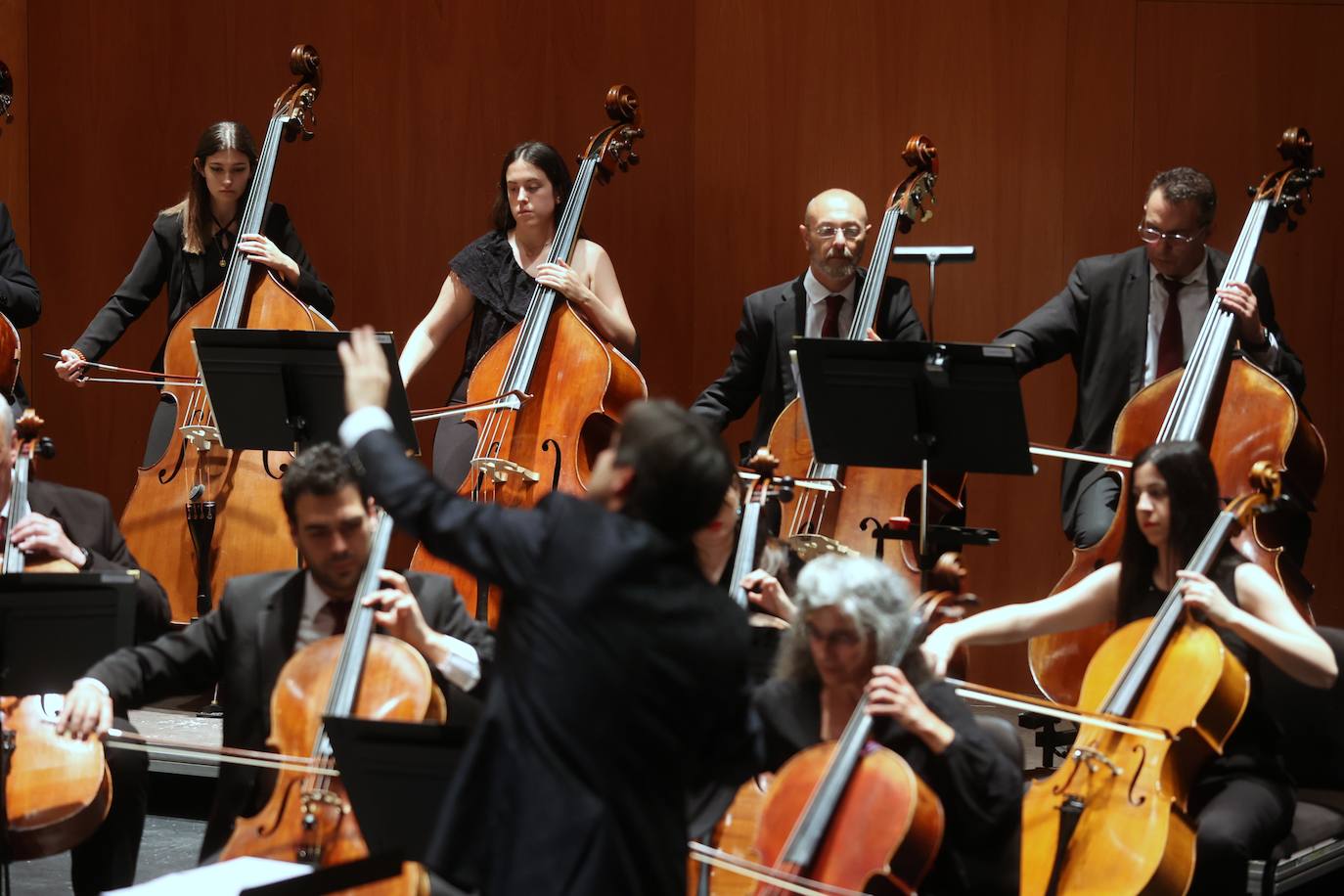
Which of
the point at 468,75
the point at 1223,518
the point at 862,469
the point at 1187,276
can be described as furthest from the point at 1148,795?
the point at 468,75

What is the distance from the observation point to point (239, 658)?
2699 mm

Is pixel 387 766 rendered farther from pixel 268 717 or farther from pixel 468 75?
pixel 468 75

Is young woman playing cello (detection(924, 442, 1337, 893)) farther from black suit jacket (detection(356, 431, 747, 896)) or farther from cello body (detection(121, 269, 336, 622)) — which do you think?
cello body (detection(121, 269, 336, 622))

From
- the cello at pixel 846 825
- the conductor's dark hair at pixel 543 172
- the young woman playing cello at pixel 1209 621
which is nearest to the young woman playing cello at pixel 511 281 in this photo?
the conductor's dark hair at pixel 543 172

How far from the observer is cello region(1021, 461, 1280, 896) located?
2.62 metres

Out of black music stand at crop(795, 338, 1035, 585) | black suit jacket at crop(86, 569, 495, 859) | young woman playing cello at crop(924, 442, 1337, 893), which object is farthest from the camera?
black music stand at crop(795, 338, 1035, 585)

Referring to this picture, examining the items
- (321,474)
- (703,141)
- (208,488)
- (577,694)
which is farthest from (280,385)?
(703,141)

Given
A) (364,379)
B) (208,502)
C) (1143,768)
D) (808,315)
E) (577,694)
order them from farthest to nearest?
(808,315), (208,502), (1143,768), (364,379), (577,694)

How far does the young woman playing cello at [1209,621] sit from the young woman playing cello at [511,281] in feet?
4.64

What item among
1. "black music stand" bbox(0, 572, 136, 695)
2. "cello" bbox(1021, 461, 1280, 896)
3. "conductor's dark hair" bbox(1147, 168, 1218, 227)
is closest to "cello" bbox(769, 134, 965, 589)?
"conductor's dark hair" bbox(1147, 168, 1218, 227)

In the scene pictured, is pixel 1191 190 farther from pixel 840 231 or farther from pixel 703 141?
pixel 703 141

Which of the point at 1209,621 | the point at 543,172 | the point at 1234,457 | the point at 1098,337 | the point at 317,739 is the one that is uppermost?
the point at 543,172

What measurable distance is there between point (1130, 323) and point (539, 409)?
133cm

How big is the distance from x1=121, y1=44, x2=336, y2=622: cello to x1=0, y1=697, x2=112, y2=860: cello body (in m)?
1.00
